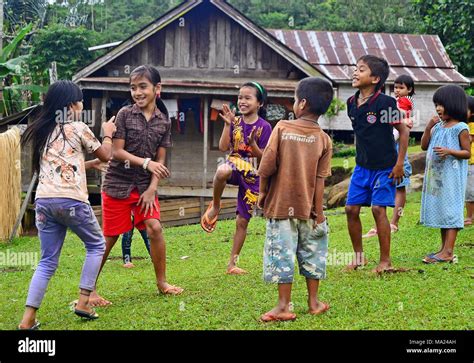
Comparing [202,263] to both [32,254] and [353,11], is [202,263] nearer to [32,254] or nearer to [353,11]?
[32,254]

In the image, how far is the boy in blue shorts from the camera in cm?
507

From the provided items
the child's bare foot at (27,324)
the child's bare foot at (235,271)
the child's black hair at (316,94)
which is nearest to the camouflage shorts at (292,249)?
the child's black hair at (316,94)

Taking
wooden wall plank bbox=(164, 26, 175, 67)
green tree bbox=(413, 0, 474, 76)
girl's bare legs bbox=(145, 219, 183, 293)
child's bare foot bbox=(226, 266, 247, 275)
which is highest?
green tree bbox=(413, 0, 474, 76)

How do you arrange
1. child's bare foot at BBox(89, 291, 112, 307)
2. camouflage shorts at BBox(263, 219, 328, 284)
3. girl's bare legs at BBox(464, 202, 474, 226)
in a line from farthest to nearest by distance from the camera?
girl's bare legs at BBox(464, 202, 474, 226) < child's bare foot at BBox(89, 291, 112, 307) < camouflage shorts at BBox(263, 219, 328, 284)

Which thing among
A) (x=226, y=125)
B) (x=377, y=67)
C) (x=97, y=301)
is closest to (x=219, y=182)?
(x=226, y=125)

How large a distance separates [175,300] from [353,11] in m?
45.6

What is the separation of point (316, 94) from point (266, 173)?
724 millimetres

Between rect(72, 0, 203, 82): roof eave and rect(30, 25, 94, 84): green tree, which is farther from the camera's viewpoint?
rect(30, 25, 94, 84): green tree

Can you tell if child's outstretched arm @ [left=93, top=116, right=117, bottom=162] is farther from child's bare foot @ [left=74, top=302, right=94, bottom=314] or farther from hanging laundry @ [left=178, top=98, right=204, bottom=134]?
hanging laundry @ [left=178, top=98, right=204, bottom=134]

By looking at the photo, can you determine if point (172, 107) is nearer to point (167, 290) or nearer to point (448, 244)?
point (448, 244)

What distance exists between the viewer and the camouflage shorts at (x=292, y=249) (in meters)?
5.05

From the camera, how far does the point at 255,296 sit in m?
5.97

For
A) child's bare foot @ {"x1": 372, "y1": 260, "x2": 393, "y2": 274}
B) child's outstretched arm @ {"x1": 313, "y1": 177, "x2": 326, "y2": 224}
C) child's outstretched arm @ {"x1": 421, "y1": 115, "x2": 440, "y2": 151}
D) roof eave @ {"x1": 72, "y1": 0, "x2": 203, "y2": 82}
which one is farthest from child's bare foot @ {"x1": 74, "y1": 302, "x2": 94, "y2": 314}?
roof eave @ {"x1": 72, "y1": 0, "x2": 203, "y2": 82}
